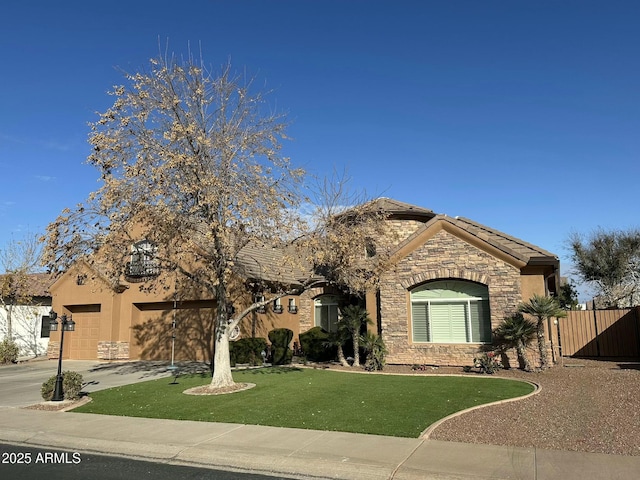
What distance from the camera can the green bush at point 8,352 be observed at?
24.0m

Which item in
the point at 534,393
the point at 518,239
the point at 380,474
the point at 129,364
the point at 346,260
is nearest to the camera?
the point at 380,474

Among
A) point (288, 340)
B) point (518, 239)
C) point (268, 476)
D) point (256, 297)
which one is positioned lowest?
point (268, 476)

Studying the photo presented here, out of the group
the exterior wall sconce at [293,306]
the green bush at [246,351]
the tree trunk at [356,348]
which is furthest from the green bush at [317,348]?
the exterior wall sconce at [293,306]

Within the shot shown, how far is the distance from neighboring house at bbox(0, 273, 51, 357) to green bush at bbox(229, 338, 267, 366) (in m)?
13.6


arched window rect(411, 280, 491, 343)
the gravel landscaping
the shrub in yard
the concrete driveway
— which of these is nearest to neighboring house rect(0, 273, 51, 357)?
the concrete driveway

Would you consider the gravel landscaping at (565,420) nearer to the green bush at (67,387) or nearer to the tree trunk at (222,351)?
the tree trunk at (222,351)

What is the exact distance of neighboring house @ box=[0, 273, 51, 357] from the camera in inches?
1032

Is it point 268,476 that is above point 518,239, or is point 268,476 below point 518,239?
below

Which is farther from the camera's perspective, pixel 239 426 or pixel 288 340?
pixel 288 340

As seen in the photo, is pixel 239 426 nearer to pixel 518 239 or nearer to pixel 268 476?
pixel 268 476

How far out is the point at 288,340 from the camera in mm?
19469

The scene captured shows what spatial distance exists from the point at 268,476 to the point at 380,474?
1.55 m

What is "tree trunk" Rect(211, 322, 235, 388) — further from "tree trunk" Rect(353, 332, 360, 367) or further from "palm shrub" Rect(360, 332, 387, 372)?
"tree trunk" Rect(353, 332, 360, 367)

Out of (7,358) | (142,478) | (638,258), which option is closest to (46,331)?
(7,358)
